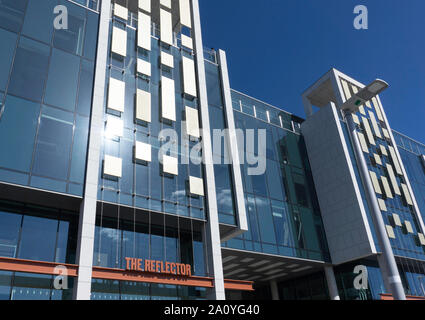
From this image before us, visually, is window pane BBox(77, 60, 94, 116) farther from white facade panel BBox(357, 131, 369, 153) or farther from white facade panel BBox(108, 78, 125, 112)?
white facade panel BBox(357, 131, 369, 153)

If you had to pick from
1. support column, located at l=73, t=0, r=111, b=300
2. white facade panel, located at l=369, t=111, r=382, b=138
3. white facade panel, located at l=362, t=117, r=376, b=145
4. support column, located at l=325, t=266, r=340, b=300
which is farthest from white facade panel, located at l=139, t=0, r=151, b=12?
white facade panel, located at l=369, t=111, r=382, b=138

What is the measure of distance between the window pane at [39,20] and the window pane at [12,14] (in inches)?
13.9

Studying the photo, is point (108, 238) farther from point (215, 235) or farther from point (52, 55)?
point (52, 55)

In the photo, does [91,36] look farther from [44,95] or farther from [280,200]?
[280,200]

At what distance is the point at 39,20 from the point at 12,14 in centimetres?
158

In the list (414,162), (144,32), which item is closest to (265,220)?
(144,32)

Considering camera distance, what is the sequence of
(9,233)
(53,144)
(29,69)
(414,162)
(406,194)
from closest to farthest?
(9,233)
(53,144)
(29,69)
(406,194)
(414,162)

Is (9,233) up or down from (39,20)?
down

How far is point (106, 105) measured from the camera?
24625 millimetres

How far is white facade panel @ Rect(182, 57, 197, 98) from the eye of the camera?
96.2ft

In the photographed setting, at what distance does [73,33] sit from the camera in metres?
25.3

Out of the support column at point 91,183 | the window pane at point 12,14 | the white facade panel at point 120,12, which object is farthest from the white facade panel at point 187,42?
the window pane at point 12,14

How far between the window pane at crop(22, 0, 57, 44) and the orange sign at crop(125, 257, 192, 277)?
602 inches

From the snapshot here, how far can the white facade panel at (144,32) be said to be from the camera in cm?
2839
